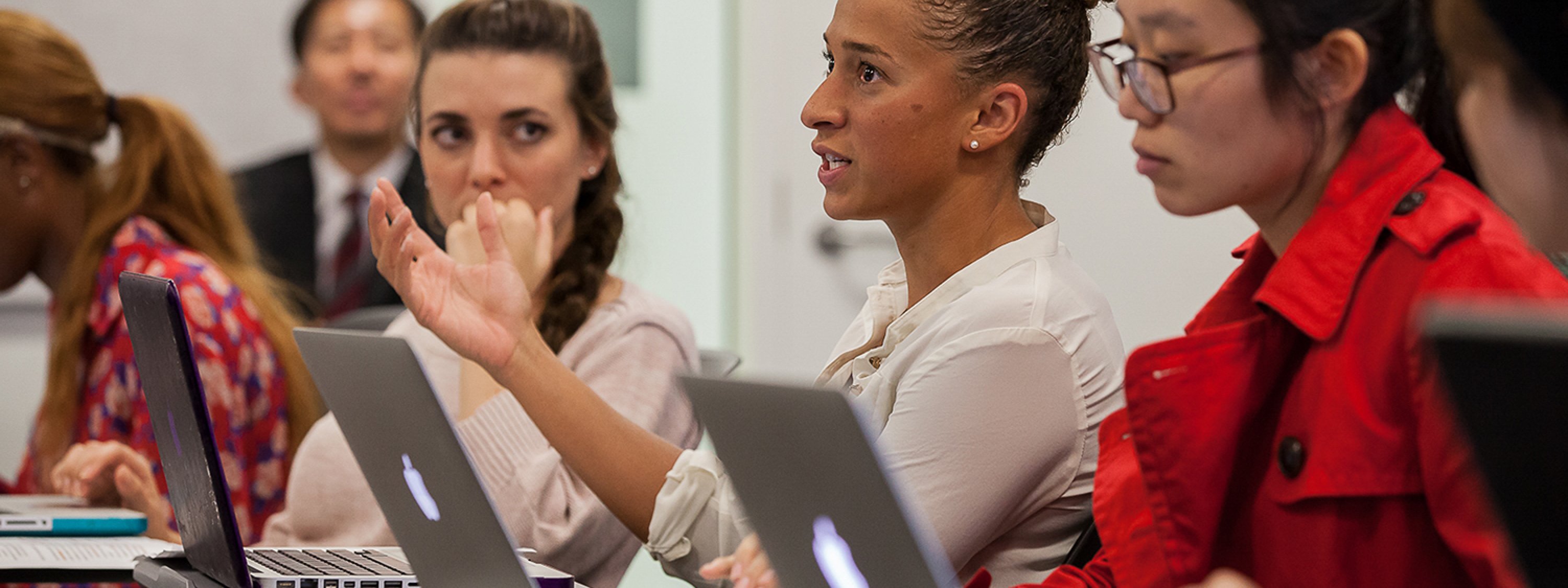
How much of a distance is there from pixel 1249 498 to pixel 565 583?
17.1 inches

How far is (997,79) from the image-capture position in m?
1.23

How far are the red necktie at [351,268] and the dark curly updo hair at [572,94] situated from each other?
1.53 meters

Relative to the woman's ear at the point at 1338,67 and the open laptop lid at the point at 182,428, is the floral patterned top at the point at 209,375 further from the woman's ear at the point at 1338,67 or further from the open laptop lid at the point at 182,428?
the woman's ear at the point at 1338,67

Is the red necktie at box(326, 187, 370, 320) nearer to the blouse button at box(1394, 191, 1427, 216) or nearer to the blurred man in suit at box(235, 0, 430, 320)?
the blurred man in suit at box(235, 0, 430, 320)

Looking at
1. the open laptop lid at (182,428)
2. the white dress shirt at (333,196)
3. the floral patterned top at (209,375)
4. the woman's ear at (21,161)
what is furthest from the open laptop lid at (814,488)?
the white dress shirt at (333,196)

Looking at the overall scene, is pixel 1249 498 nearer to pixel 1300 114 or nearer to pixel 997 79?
pixel 1300 114

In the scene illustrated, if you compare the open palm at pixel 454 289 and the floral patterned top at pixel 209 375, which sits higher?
the open palm at pixel 454 289

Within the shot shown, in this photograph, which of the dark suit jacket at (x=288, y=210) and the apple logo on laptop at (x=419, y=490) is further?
the dark suit jacket at (x=288, y=210)

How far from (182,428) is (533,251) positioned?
0.60m

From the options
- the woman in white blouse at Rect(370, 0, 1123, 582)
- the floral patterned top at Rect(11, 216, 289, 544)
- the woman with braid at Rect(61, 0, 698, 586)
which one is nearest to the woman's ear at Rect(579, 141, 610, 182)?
the woman with braid at Rect(61, 0, 698, 586)

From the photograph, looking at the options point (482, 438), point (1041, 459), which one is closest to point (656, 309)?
point (482, 438)

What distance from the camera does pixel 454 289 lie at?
4.49 ft

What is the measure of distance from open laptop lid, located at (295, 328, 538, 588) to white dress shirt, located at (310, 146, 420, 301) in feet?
7.89

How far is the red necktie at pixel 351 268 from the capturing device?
3279 millimetres
